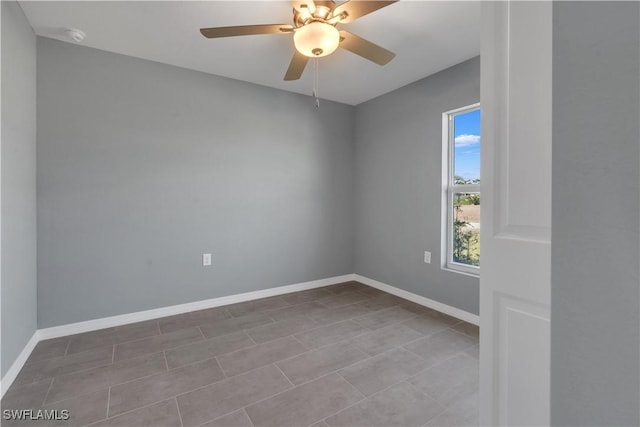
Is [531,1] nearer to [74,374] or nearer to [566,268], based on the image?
[566,268]

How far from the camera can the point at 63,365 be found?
204 cm

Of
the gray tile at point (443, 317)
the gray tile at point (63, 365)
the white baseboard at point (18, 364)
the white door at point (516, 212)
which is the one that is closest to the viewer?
the white door at point (516, 212)

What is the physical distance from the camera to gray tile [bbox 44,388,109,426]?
1.53 meters

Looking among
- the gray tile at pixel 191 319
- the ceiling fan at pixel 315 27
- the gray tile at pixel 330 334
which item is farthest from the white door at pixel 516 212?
the gray tile at pixel 191 319

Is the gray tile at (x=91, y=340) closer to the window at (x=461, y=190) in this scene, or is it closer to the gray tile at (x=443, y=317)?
the gray tile at (x=443, y=317)

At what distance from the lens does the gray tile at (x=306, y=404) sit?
154 cm

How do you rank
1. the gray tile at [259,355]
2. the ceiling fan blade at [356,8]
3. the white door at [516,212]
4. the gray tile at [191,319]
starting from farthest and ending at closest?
the gray tile at [191,319]
the gray tile at [259,355]
the ceiling fan blade at [356,8]
the white door at [516,212]

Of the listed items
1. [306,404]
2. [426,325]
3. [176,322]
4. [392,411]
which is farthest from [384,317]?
[176,322]

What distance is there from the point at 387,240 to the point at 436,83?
6.11ft

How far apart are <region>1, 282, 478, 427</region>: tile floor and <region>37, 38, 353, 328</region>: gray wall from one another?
457 millimetres

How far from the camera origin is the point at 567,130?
1.61 feet

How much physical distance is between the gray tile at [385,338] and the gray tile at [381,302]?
1.65 ft

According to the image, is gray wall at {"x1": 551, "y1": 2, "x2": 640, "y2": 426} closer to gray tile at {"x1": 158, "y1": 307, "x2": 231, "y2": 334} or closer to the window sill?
the window sill

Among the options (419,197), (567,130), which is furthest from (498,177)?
(419,197)
